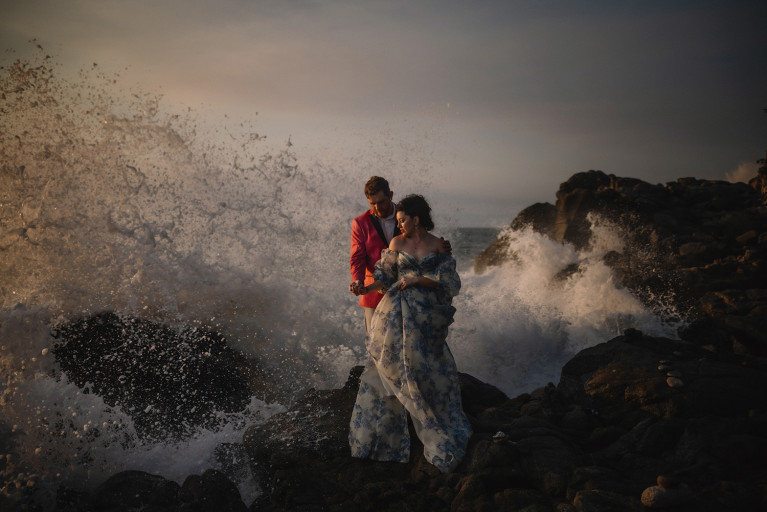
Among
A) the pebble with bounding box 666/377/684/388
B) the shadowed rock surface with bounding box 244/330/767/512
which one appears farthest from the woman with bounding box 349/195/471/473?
the pebble with bounding box 666/377/684/388

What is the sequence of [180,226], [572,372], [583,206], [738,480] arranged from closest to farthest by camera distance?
[738,480]
[572,372]
[180,226]
[583,206]

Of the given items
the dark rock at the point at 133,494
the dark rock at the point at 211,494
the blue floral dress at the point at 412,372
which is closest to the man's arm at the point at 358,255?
the blue floral dress at the point at 412,372

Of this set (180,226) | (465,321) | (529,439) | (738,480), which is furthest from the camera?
(465,321)

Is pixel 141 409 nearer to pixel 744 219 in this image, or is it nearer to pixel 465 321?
pixel 465 321

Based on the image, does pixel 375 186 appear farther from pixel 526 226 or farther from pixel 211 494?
pixel 526 226

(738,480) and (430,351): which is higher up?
(430,351)

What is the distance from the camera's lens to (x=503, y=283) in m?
13.1

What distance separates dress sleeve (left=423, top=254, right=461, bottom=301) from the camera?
3766 mm

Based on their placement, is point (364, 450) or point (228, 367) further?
point (228, 367)

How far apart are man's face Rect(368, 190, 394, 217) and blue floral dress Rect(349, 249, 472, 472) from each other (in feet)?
1.50

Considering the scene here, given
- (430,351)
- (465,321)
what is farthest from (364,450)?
(465,321)

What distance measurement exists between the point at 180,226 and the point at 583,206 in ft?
43.7

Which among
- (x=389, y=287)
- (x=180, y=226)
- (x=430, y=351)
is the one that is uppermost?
(x=180, y=226)

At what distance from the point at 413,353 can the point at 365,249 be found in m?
1.20
